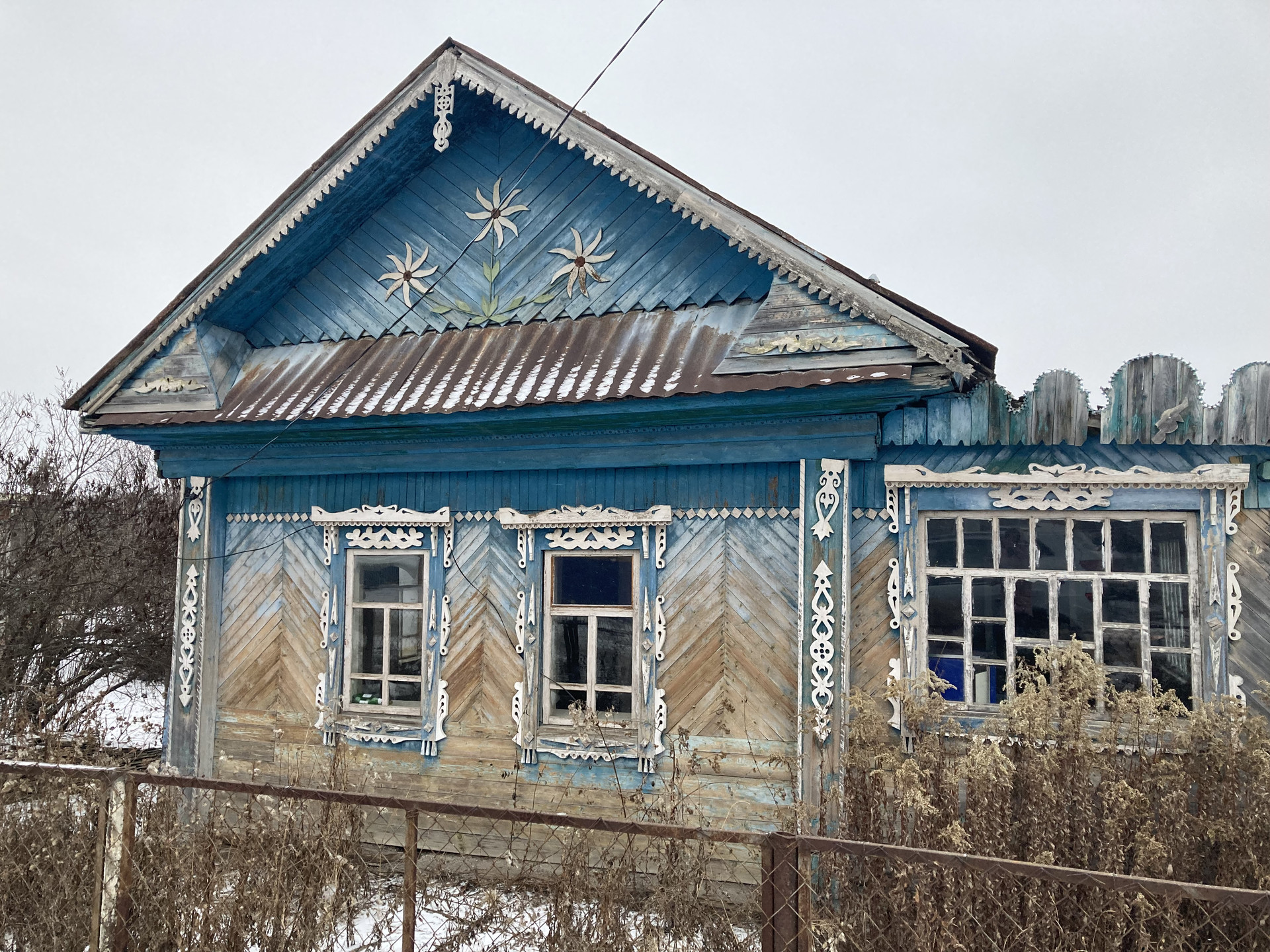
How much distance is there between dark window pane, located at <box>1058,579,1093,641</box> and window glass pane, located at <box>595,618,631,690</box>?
2.79 meters

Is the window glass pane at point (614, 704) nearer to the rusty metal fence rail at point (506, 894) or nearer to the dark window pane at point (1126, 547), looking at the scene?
the rusty metal fence rail at point (506, 894)

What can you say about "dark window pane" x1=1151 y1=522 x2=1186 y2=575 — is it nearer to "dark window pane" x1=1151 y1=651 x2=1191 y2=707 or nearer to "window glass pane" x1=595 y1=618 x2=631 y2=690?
"dark window pane" x1=1151 y1=651 x2=1191 y2=707

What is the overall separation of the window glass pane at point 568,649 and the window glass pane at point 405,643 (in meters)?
1.16

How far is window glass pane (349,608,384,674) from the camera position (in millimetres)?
6988

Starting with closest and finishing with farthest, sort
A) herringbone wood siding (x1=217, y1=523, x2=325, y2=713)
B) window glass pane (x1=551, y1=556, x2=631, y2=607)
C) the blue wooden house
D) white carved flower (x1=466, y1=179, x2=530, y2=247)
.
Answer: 1. the blue wooden house
2. window glass pane (x1=551, y1=556, x2=631, y2=607)
3. white carved flower (x1=466, y1=179, x2=530, y2=247)
4. herringbone wood siding (x1=217, y1=523, x2=325, y2=713)

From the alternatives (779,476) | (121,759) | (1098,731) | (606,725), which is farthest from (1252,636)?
(121,759)

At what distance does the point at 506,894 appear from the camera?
4426mm

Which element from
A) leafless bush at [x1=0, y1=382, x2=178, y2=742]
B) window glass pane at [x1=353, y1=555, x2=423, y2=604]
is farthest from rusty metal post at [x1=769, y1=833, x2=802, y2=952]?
leafless bush at [x1=0, y1=382, x2=178, y2=742]

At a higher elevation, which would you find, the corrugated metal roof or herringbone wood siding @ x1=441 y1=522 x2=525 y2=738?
the corrugated metal roof

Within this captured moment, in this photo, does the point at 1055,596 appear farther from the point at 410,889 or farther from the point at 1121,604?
the point at 410,889

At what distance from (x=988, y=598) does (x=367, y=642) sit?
183 inches

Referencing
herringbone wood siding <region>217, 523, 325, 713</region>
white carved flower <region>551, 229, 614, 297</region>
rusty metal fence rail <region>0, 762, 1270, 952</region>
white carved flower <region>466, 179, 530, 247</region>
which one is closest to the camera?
rusty metal fence rail <region>0, 762, 1270, 952</region>

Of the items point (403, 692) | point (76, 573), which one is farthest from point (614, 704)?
point (76, 573)

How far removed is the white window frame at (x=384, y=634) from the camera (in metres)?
6.79
